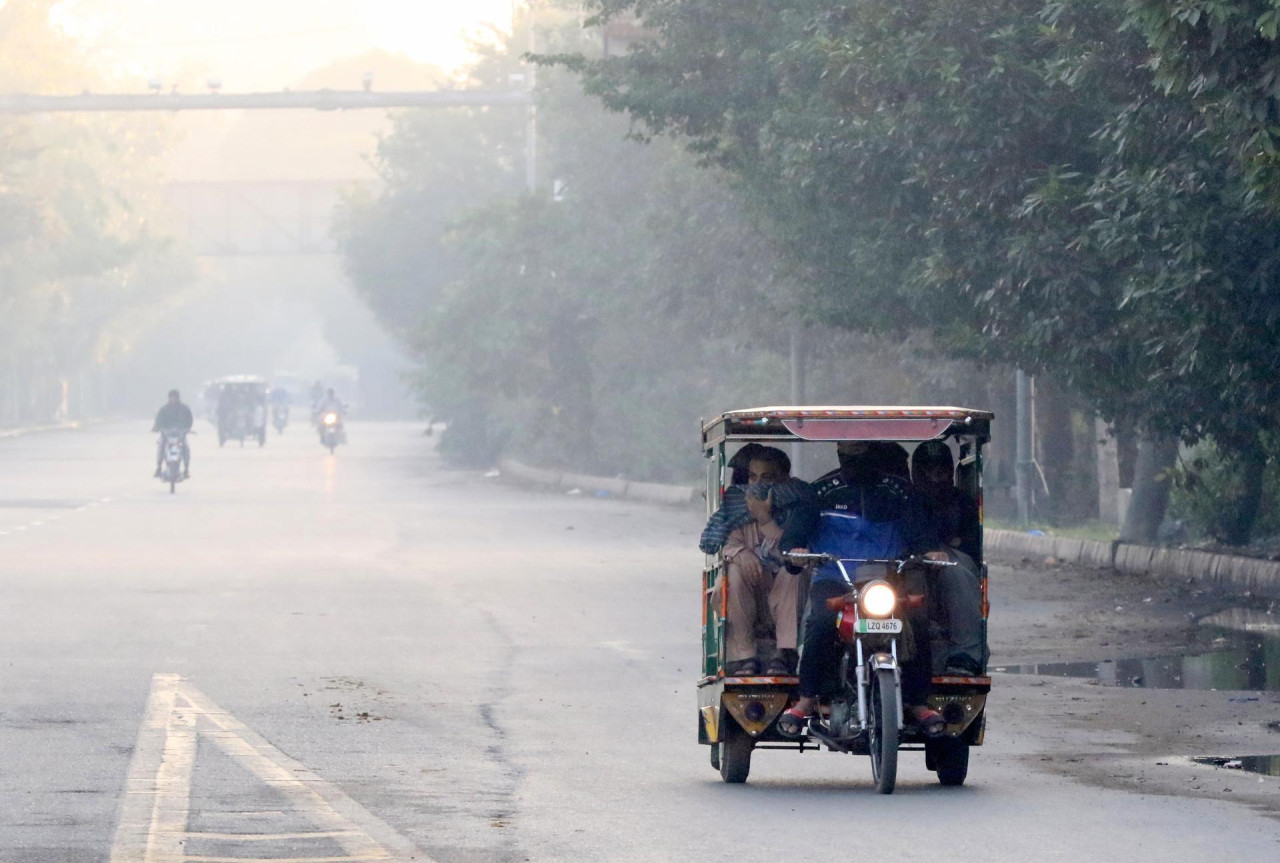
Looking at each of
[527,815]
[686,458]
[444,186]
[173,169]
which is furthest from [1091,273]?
[173,169]

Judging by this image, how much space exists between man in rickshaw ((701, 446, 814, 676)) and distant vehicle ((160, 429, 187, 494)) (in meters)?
29.5

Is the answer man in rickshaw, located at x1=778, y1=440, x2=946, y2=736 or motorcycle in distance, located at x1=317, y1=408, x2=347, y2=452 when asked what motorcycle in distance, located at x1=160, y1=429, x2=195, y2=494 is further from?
man in rickshaw, located at x1=778, y1=440, x2=946, y2=736

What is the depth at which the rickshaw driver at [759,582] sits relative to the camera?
10133mm

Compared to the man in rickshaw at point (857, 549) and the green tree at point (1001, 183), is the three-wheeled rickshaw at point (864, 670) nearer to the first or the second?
the man in rickshaw at point (857, 549)

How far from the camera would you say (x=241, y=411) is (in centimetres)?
Result: 6662

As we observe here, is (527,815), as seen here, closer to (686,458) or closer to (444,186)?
(686,458)

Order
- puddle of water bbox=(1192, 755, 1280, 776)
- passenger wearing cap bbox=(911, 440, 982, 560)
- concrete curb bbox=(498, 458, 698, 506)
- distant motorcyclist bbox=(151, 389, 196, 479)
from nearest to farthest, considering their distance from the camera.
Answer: passenger wearing cap bbox=(911, 440, 982, 560) < puddle of water bbox=(1192, 755, 1280, 776) < concrete curb bbox=(498, 458, 698, 506) < distant motorcyclist bbox=(151, 389, 196, 479)

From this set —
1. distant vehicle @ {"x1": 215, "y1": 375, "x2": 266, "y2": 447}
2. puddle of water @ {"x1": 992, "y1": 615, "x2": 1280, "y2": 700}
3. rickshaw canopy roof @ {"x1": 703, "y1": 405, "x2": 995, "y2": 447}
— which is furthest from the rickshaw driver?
distant vehicle @ {"x1": 215, "y1": 375, "x2": 266, "y2": 447}

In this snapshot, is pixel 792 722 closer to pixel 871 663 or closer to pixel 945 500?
pixel 871 663

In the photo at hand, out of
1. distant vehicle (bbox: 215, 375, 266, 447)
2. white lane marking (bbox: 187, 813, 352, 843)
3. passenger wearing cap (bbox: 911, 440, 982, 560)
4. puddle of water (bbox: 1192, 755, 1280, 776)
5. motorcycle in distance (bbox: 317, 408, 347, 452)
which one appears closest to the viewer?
white lane marking (bbox: 187, 813, 352, 843)

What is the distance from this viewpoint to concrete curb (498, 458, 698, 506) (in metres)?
36.4

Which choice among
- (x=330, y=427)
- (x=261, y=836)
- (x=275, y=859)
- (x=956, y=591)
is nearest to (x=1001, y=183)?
(x=956, y=591)

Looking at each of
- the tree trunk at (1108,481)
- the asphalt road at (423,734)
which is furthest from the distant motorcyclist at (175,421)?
the tree trunk at (1108,481)

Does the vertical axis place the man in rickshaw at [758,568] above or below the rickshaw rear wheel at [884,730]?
above
